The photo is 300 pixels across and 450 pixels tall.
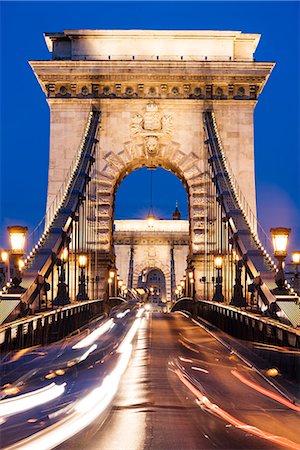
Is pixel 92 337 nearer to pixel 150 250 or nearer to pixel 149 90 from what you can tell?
pixel 149 90

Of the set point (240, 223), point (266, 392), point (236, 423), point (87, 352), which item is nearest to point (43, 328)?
point (87, 352)

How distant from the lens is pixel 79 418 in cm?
624

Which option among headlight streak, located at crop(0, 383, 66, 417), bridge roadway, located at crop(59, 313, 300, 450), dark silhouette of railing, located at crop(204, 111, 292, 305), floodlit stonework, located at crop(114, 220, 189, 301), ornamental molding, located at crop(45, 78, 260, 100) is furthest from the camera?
floodlit stonework, located at crop(114, 220, 189, 301)

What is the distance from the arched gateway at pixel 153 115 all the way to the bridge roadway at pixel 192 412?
20987 mm

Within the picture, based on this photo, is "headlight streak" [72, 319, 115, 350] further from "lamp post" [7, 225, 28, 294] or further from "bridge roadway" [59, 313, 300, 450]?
"bridge roadway" [59, 313, 300, 450]

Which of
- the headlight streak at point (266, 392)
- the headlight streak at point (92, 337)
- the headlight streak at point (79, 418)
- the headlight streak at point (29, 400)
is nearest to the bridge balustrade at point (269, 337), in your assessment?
the headlight streak at point (266, 392)

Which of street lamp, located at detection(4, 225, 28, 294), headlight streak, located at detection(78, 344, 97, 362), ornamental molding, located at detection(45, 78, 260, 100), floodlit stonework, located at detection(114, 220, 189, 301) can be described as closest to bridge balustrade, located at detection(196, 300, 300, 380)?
headlight streak, located at detection(78, 344, 97, 362)

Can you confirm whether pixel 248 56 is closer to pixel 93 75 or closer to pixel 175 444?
pixel 93 75

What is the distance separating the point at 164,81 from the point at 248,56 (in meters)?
4.91

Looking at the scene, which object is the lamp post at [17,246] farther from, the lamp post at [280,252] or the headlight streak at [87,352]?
the lamp post at [280,252]

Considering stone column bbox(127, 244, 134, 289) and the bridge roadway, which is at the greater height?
stone column bbox(127, 244, 134, 289)

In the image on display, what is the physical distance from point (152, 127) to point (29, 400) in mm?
25098

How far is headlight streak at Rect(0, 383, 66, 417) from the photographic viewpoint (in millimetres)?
6707

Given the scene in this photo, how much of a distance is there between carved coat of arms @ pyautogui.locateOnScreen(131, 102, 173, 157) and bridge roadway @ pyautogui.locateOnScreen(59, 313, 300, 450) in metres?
21.2
